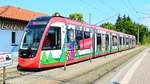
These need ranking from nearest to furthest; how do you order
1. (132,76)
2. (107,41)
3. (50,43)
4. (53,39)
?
(132,76), (50,43), (53,39), (107,41)

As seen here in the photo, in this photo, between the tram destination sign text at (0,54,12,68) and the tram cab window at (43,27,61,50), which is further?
the tram cab window at (43,27,61,50)

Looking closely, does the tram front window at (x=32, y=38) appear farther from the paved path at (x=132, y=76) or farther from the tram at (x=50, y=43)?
the paved path at (x=132, y=76)

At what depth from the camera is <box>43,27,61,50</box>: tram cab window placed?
1959 centimetres

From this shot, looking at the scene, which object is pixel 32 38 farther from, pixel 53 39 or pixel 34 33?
pixel 53 39

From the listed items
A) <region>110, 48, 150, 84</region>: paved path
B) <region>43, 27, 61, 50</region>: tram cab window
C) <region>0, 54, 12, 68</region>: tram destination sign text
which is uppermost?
<region>43, 27, 61, 50</region>: tram cab window

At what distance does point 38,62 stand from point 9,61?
5627 mm

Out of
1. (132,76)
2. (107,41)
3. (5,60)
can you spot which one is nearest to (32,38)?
(132,76)

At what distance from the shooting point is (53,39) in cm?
2028

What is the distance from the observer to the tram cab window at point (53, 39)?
19.6m

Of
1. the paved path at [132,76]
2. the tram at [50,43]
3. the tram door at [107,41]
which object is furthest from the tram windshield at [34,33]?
the tram door at [107,41]

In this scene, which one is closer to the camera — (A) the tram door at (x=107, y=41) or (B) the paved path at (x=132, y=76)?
(B) the paved path at (x=132, y=76)

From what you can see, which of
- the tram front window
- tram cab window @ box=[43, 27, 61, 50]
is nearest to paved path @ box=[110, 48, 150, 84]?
tram cab window @ box=[43, 27, 61, 50]

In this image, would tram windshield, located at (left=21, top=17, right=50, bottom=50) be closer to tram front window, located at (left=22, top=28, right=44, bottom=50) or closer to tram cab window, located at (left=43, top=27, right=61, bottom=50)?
tram front window, located at (left=22, top=28, right=44, bottom=50)

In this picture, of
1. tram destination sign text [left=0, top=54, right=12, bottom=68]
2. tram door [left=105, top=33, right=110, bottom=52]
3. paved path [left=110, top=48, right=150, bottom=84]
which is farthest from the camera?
tram door [left=105, top=33, right=110, bottom=52]
